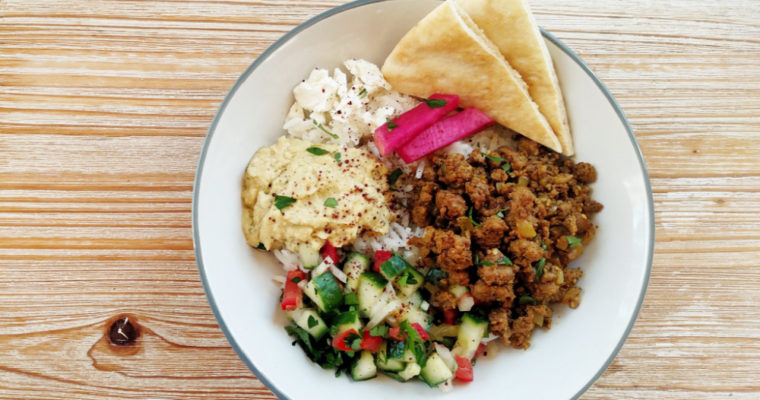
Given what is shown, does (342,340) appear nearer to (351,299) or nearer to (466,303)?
(351,299)

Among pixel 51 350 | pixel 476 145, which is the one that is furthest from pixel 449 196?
pixel 51 350

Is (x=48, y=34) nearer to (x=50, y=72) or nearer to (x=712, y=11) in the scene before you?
(x=50, y=72)

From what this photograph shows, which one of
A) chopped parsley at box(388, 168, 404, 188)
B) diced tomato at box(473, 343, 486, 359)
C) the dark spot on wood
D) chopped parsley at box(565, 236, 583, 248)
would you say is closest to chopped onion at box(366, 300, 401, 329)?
diced tomato at box(473, 343, 486, 359)

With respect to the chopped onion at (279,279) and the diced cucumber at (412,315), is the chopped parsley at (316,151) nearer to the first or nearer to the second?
the chopped onion at (279,279)

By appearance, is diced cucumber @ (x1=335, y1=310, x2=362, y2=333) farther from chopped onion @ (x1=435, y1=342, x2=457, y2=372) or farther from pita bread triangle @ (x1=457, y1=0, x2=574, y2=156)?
pita bread triangle @ (x1=457, y1=0, x2=574, y2=156)

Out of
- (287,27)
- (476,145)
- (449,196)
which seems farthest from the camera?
(287,27)
